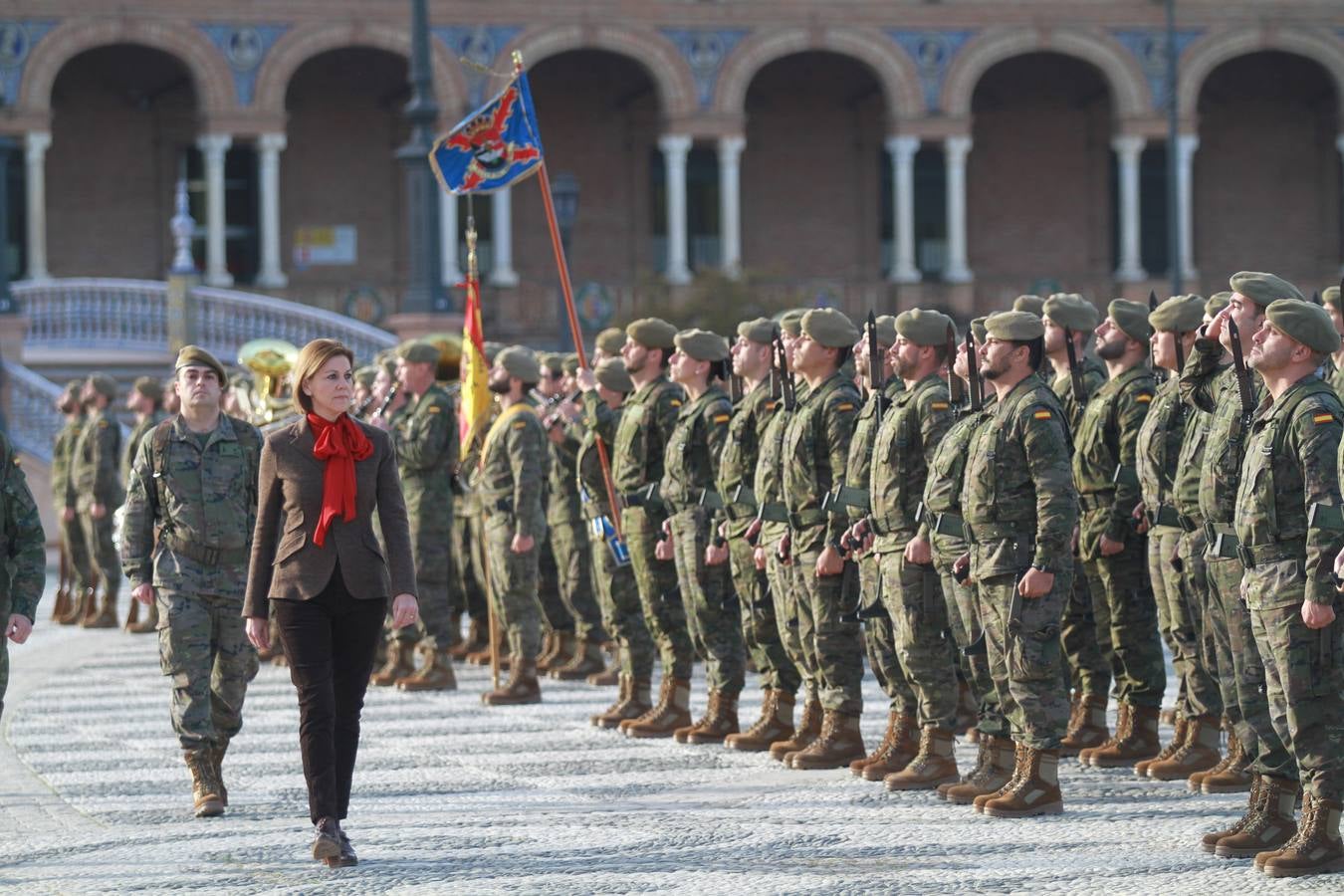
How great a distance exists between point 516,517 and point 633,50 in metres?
23.4

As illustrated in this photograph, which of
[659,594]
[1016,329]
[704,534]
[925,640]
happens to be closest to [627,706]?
[659,594]

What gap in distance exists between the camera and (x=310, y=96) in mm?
37094

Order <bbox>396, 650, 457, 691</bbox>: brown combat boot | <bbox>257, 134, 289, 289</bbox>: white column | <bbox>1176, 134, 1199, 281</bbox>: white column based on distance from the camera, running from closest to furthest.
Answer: <bbox>396, 650, 457, 691</bbox>: brown combat boot < <bbox>257, 134, 289, 289</bbox>: white column < <bbox>1176, 134, 1199, 281</bbox>: white column

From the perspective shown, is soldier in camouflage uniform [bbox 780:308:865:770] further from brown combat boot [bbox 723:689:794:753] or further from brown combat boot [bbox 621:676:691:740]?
brown combat boot [bbox 621:676:691:740]

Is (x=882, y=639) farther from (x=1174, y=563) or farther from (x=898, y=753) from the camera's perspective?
(x=1174, y=563)

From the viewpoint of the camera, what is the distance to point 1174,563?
10008mm

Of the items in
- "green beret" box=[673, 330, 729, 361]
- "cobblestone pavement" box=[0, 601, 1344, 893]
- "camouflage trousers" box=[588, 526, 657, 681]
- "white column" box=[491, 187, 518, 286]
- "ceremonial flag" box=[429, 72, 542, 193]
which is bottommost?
"cobblestone pavement" box=[0, 601, 1344, 893]

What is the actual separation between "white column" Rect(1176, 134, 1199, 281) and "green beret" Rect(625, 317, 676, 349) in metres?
24.0

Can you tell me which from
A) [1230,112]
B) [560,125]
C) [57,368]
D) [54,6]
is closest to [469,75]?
[560,125]

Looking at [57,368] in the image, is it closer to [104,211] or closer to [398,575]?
[104,211]

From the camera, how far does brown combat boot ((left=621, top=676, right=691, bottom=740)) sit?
38.7ft

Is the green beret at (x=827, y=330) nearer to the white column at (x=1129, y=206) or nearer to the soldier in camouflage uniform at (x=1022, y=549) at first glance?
the soldier in camouflage uniform at (x=1022, y=549)

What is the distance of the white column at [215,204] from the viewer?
34.7 metres

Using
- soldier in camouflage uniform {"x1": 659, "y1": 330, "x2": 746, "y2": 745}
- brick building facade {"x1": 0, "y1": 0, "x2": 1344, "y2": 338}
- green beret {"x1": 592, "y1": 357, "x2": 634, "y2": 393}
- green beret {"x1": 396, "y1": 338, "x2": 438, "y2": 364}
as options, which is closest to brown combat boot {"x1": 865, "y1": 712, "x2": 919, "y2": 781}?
soldier in camouflage uniform {"x1": 659, "y1": 330, "x2": 746, "y2": 745}
